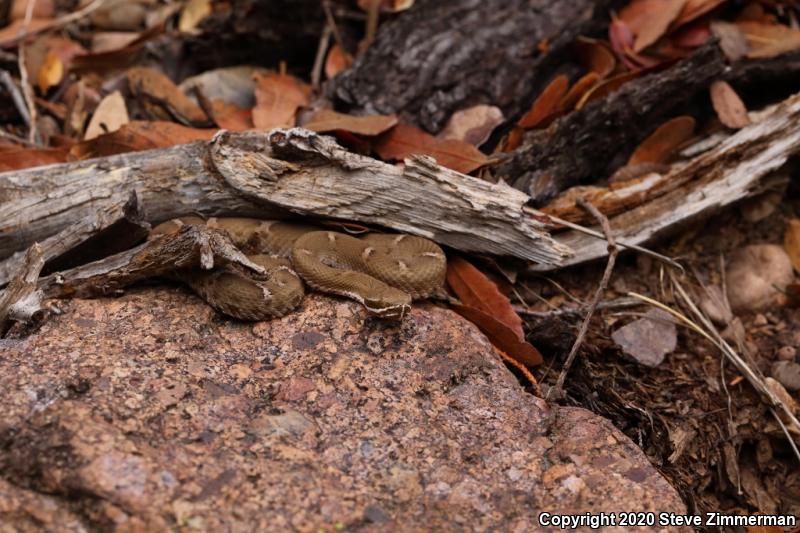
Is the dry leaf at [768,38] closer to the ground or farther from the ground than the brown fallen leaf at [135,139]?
farther from the ground

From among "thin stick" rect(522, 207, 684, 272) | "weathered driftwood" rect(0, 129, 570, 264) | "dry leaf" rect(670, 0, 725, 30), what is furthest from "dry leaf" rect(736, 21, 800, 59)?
"weathered driftwood" rect(0, 129, 570, 264)

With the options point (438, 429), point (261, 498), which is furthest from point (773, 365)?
point (261, 498)

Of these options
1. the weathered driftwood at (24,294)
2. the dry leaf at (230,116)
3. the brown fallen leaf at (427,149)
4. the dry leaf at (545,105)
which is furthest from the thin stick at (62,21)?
the dry leaf at (545,105)

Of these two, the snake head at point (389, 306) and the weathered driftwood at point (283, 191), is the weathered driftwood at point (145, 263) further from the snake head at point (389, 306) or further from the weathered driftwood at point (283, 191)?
the snake head at point (389, 306)

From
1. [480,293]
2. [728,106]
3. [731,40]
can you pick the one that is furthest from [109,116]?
[731,40]

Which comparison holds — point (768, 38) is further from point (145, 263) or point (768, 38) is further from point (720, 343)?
point (145, 263)

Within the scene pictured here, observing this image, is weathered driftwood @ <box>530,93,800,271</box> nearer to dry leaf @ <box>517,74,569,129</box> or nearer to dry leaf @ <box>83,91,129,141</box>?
dry leaf @ <box>517,74,569,129</box>
